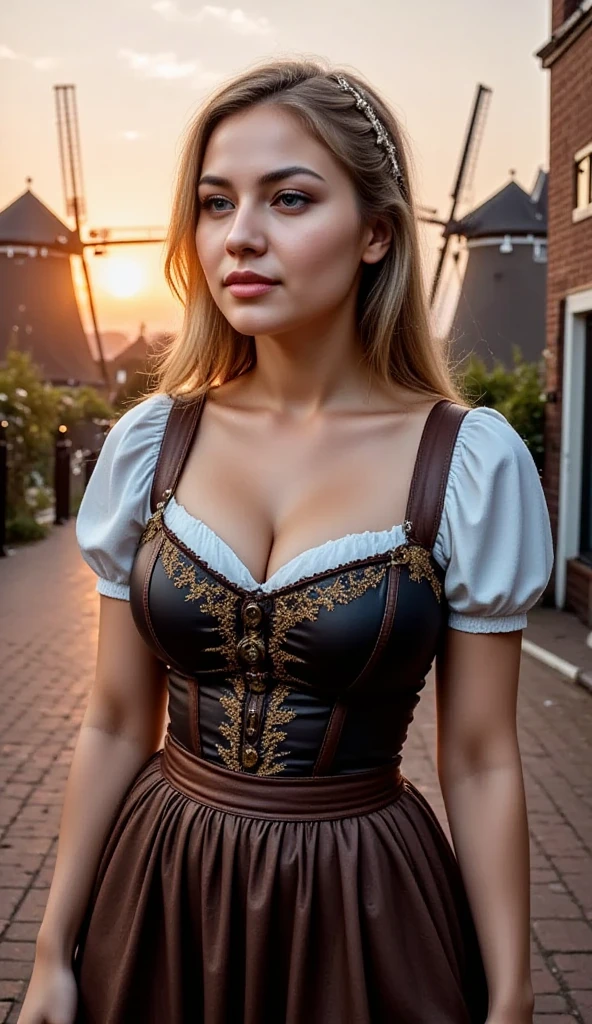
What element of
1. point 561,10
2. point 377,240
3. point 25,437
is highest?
point 561,10

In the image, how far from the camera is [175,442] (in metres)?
1.75

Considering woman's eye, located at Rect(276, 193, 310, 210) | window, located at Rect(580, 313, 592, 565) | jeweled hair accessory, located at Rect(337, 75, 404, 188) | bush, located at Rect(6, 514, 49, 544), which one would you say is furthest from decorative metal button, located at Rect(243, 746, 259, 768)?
bush, located at Rect(6, 514, 49, 544)

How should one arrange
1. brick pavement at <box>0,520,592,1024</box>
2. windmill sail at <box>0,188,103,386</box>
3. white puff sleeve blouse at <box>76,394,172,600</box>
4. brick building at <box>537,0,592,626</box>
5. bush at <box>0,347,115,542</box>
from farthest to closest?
windmill sail at <box>0,188,103,386</box>
bush at <box>0,347,115,542</box>
brick building at <box>537,0,592,626</box>
brick pavement at <box>0,520,592,1024</box>
white puff sleeve blouse at <box>76,394,172,600</box>

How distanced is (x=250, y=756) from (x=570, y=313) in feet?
30.1

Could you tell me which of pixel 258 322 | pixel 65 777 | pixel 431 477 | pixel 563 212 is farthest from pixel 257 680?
pixel 563 212

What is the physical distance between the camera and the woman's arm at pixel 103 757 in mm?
1643

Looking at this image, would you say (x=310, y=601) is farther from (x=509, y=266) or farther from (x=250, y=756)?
(x=509, y=266)

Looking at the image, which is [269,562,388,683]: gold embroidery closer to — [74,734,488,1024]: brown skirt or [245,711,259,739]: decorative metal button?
[245,711,259,739]: decorative metal button

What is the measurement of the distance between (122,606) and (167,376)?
431 mm

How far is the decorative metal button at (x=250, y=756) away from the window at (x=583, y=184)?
28.4 ft

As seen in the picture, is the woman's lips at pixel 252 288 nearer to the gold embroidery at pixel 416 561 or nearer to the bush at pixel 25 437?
the gold embroidery at pixel 416 561

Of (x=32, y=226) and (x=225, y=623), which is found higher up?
(x=32, y=226)

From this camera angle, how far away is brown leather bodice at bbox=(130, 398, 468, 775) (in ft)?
4.91

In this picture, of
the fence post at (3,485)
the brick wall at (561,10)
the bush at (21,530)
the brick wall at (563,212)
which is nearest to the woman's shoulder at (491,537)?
the brick wall at (563,212)
